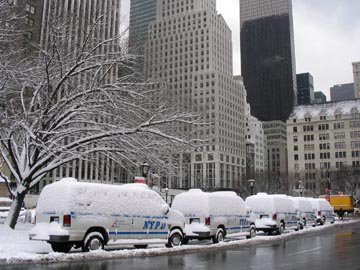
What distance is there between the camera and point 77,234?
1396 cm

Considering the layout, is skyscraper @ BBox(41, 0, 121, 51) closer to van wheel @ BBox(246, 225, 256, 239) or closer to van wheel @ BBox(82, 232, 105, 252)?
van wheel @ BBox(82, 232, 105, 252)

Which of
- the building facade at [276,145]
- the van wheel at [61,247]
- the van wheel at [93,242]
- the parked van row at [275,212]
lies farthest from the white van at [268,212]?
the building facade at [276,145]

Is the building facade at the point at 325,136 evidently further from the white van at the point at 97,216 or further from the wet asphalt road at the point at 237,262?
the white van at the point at 97,216

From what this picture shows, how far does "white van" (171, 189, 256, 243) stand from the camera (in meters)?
18.7

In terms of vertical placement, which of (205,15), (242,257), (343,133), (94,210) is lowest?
(242,257)

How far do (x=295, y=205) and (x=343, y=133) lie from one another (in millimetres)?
108544

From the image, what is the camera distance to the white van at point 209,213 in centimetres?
1867

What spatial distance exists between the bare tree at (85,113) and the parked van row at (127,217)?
3188 mm

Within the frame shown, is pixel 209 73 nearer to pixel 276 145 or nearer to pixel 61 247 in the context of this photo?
pixel 276 145

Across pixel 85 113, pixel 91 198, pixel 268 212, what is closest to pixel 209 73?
pixel 268 212

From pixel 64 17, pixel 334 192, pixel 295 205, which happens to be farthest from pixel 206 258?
pixel 334 192

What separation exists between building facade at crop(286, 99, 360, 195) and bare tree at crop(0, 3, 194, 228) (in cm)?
11410

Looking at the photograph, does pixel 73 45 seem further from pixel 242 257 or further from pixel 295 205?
pixel 295 205

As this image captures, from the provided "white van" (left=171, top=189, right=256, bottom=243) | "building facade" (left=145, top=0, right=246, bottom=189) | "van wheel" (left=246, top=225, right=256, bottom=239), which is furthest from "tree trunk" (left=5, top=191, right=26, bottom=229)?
"building facade" (left=145, top=0, right=246, bottom=189)
